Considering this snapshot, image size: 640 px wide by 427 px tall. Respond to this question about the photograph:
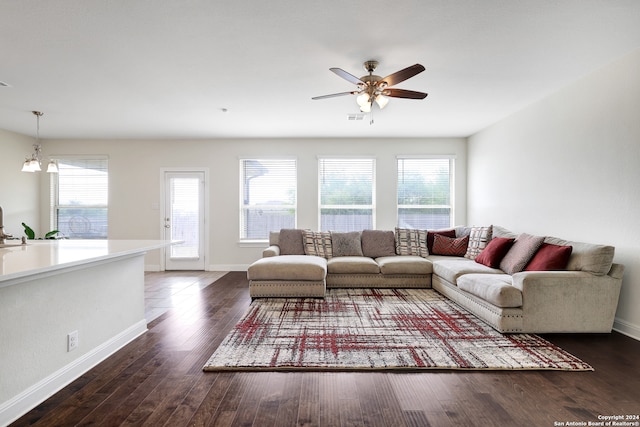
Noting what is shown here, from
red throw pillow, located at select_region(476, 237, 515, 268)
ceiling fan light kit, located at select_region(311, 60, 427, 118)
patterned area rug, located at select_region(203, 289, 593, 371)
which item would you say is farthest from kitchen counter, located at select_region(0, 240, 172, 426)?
red throw pillow, located at select_region(476, 237, 515, 268)

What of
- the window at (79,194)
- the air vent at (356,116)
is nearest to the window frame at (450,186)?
the air vent at (356,116)

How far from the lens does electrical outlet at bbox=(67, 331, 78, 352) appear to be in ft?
7.20

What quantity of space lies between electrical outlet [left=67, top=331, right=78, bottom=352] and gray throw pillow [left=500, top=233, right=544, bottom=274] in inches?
158

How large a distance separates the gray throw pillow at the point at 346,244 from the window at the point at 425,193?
4.46 ft

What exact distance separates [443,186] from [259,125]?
362 centimetres

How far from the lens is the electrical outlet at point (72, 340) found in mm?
2195

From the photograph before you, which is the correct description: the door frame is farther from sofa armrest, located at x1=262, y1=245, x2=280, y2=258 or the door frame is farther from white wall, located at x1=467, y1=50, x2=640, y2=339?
white wall, located at x1=467, y1=50, x2=640, y2=339

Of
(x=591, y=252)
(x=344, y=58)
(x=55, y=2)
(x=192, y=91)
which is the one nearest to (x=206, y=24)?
(x=55, y=2)

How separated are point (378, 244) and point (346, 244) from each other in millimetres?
520

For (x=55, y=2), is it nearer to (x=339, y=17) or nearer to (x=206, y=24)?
(x=206, y=24)

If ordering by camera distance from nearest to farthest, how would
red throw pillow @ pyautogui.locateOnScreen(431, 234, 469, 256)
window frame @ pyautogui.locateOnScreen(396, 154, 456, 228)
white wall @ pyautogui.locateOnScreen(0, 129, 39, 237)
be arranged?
red throw pillow @ pyautogui.locateOnScreen(431, 234, 469, 256) → white wall @ pyautogui.locateOnScreen(0, 129, 39, 237) → window frame @ pyautogui.locateOnScreen(396, 154, 456, 228)

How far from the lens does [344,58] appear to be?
302 centimetres

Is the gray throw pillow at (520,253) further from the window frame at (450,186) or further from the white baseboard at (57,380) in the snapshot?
the white baseboard at (57,380)

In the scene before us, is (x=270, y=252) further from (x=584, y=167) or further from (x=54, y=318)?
(x=584, y=167)
